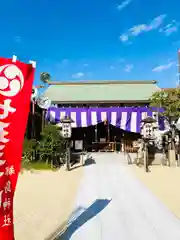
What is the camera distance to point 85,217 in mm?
4508

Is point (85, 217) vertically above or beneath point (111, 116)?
beneath

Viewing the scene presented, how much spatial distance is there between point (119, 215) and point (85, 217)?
0.69 metres

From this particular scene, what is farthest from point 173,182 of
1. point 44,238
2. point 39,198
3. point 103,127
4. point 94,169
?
point 103,127

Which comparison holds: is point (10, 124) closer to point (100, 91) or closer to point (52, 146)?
point (52, 146)

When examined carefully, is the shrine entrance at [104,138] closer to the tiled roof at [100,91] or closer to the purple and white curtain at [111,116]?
the purple and white curtain at [111,116]

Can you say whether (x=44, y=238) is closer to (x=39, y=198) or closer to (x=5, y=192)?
(x=5, y=192)

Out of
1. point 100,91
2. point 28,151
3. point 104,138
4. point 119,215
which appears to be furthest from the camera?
point 100,91

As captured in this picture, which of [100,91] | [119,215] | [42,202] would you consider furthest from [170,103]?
[42,202]

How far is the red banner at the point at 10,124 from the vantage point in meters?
2.66

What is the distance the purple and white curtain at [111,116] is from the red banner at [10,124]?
45.5 feet

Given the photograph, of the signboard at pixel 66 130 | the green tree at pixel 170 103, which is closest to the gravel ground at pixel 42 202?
the signboard at pixel 66 130

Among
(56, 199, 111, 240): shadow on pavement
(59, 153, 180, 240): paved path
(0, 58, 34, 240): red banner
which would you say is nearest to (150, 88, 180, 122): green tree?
(59, 153, 180, 240): paved path

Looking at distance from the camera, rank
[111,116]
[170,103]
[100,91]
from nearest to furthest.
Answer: [170,103], [111,116], [100,91]

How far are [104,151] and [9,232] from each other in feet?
47.1
